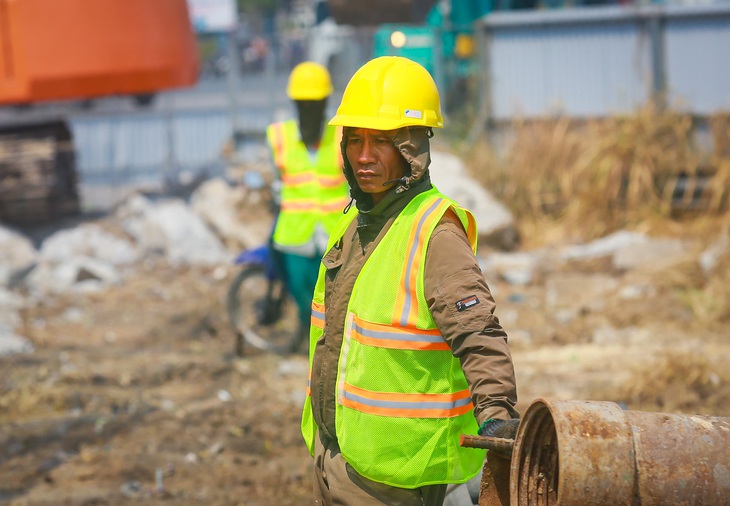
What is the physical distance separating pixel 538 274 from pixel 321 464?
714 cm

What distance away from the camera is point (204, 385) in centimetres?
751

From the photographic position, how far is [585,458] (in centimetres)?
242

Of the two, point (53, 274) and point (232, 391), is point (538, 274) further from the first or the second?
point (53, 274)

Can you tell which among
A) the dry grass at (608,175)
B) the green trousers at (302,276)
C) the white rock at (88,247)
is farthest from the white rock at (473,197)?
the green trousers at (302,276)

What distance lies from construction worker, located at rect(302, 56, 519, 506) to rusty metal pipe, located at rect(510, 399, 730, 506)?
0.27 m

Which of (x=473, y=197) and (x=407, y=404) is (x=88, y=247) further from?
(x=407, y=404)

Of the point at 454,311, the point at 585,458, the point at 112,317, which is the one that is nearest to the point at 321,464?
the point at 454,311

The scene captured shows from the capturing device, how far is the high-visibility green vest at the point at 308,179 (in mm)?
7188

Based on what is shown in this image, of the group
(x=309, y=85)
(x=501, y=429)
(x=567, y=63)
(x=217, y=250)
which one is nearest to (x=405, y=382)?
(x=501, y=429)

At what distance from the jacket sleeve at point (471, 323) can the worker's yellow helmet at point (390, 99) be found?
0.39 metres

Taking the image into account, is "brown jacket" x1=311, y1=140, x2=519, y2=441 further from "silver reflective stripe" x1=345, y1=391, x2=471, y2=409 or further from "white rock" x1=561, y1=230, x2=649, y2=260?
"white rock" x1=561, y1=230, x2=649, y2=260

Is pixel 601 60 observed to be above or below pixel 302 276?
above

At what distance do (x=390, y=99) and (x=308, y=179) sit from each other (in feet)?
13.6

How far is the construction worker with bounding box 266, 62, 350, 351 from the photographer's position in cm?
719
